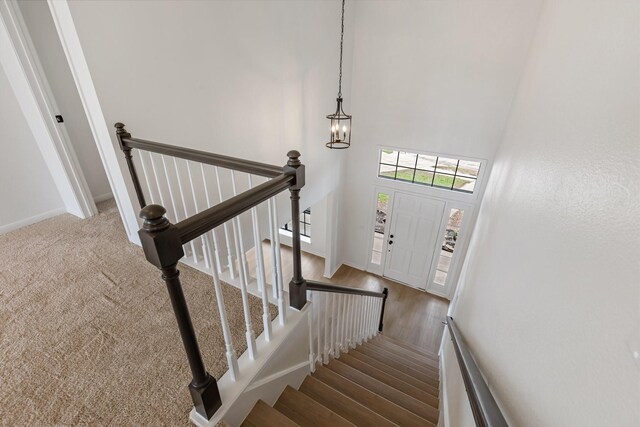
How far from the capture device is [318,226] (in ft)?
22.2

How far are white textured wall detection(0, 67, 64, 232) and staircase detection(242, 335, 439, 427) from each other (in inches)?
115

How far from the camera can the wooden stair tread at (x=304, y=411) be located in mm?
1685

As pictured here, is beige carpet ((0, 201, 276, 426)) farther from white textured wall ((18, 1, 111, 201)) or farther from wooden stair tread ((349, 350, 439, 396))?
wooden stair tread ((349, 350, 439, 396))

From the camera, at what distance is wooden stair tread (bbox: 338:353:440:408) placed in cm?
254

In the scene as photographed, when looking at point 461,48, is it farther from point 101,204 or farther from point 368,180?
point 101,204

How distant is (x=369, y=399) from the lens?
2.20 m

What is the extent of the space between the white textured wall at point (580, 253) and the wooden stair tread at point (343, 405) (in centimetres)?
86

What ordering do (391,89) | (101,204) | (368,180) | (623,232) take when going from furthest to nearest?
(368,180) < (391,89) < (101,204) < (623,232)

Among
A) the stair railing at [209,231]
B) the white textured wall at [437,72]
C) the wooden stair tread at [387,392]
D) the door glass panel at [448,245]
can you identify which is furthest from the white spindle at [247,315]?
the door glass panel at [448,245]

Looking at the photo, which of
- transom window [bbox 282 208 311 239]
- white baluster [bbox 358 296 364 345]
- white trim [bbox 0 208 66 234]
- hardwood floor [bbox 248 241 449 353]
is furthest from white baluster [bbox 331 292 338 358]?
transom window [bbox 282 208 311 239]

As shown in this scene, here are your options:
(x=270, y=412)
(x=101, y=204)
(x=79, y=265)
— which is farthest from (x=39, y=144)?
(x=270, y=412)

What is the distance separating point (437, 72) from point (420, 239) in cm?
288

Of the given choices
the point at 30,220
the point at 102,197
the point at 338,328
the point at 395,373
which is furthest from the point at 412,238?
the point at 30,220

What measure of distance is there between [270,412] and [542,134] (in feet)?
6.92
